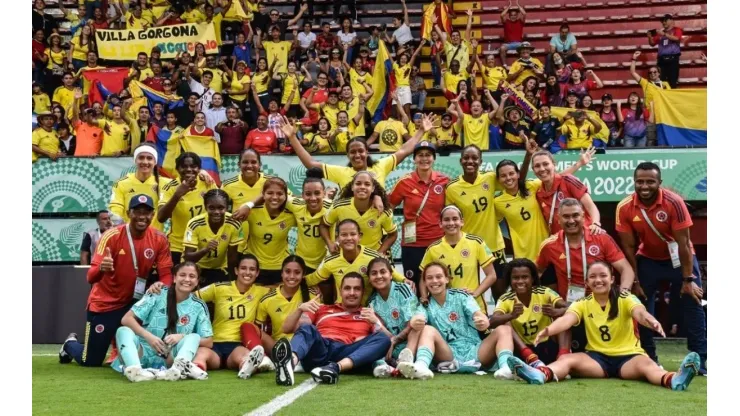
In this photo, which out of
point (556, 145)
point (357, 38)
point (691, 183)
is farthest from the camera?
point (357, 38)

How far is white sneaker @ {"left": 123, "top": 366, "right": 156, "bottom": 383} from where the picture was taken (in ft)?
22.7

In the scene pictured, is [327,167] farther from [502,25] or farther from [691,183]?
[502,25]

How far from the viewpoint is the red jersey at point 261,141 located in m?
13.1

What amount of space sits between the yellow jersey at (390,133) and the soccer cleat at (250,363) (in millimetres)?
6556

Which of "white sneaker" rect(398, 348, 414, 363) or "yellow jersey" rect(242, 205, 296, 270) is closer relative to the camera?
"white sneaker" rect(398, 348, 414, 363)

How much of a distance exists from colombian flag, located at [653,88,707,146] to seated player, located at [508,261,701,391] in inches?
261

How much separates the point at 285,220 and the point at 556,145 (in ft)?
18.0

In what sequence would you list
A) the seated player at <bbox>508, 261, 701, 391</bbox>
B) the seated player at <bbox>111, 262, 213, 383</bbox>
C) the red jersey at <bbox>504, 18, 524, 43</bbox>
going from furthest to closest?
the red jersey at <bbox>504, 18, 524, 43</bbox>, the seated player at <bbox>111, 262, 213, 383</bbox>, the seated player at <bbox>508, 261, 701, 391</bbox>

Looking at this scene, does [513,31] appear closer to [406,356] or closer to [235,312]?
[235,312]

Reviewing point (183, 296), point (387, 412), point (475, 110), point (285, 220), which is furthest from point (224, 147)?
point (387, 412)

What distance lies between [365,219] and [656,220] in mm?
2619

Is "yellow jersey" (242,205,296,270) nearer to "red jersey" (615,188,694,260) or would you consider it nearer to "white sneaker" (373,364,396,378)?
"white sneaker" (373,364,396,378)

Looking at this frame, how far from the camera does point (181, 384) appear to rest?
22.1ft

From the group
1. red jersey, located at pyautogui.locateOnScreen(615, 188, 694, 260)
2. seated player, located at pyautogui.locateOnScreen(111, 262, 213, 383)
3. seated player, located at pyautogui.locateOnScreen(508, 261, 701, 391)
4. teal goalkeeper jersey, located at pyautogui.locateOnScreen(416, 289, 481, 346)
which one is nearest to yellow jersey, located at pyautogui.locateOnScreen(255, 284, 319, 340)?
seated player, located at pyautogui.locateOnScreen(111, 262, 213, 383)
